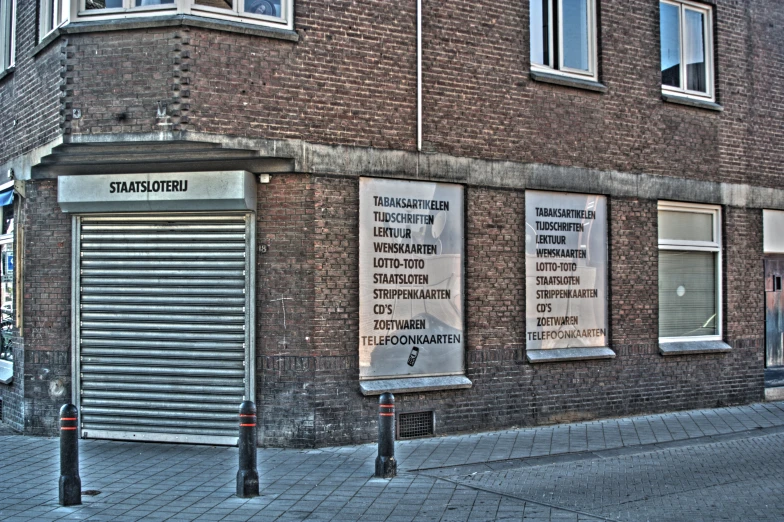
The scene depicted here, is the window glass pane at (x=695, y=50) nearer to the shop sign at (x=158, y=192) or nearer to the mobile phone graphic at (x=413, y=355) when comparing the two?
the mobile phone graphic at (x=413, y=355)

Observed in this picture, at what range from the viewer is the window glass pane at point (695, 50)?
14.1 meters

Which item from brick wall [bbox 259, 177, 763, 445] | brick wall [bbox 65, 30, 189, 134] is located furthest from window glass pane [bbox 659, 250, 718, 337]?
brick wall [bbox 65, 30, 189, 134]

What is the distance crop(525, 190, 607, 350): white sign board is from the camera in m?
12.1

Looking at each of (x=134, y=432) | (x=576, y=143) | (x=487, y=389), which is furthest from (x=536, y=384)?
(x=134, y=432)

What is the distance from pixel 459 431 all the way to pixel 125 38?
6.69 metres

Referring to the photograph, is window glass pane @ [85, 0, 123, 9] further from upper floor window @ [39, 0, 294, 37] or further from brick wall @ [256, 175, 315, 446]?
brick wall @ [256, 175, 315, 446]

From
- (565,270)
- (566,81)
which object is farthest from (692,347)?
(566,81)

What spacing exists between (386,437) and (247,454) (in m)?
1.49

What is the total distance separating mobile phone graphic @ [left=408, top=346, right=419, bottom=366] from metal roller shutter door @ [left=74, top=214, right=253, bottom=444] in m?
2.14

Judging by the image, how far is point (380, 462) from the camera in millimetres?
8570

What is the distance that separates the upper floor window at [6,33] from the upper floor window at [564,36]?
26.8ft

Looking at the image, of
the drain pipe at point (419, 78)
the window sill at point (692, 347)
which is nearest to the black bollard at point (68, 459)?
the drain pipe at point (419, 78)

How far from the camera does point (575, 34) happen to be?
41.9ft

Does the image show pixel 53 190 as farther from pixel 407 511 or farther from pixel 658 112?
pixel 658 112
